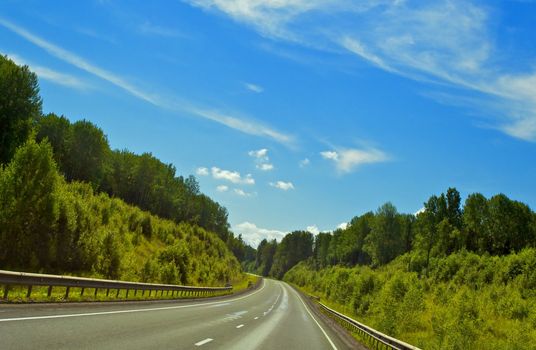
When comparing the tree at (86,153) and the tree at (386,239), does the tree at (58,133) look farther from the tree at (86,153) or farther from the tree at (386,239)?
the tree at (386,239)

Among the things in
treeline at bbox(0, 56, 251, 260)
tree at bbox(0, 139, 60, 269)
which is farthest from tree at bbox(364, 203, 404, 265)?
tree at bbox(0, 139, 60, 269)

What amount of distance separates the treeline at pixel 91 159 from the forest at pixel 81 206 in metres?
0.16

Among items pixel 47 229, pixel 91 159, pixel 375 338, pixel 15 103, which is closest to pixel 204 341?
pixel 375 338

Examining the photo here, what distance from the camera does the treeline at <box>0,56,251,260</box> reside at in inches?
2147

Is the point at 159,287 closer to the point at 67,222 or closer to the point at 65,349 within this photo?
the point at 67,222

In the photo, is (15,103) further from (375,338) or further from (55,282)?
(375,338)

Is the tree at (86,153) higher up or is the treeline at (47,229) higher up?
the tree at (86,153)

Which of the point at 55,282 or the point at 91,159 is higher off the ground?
the point at 91,159

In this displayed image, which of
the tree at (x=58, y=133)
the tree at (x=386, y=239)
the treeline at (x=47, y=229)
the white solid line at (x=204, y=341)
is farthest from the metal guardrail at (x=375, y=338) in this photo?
the tree at (x=386, y=239)

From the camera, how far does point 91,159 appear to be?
90.2 meters

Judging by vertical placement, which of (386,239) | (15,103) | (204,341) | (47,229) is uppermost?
(15,103)

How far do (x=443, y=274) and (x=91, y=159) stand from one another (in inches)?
2756

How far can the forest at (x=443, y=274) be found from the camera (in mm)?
26547

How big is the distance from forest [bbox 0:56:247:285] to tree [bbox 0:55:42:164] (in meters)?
0.12
